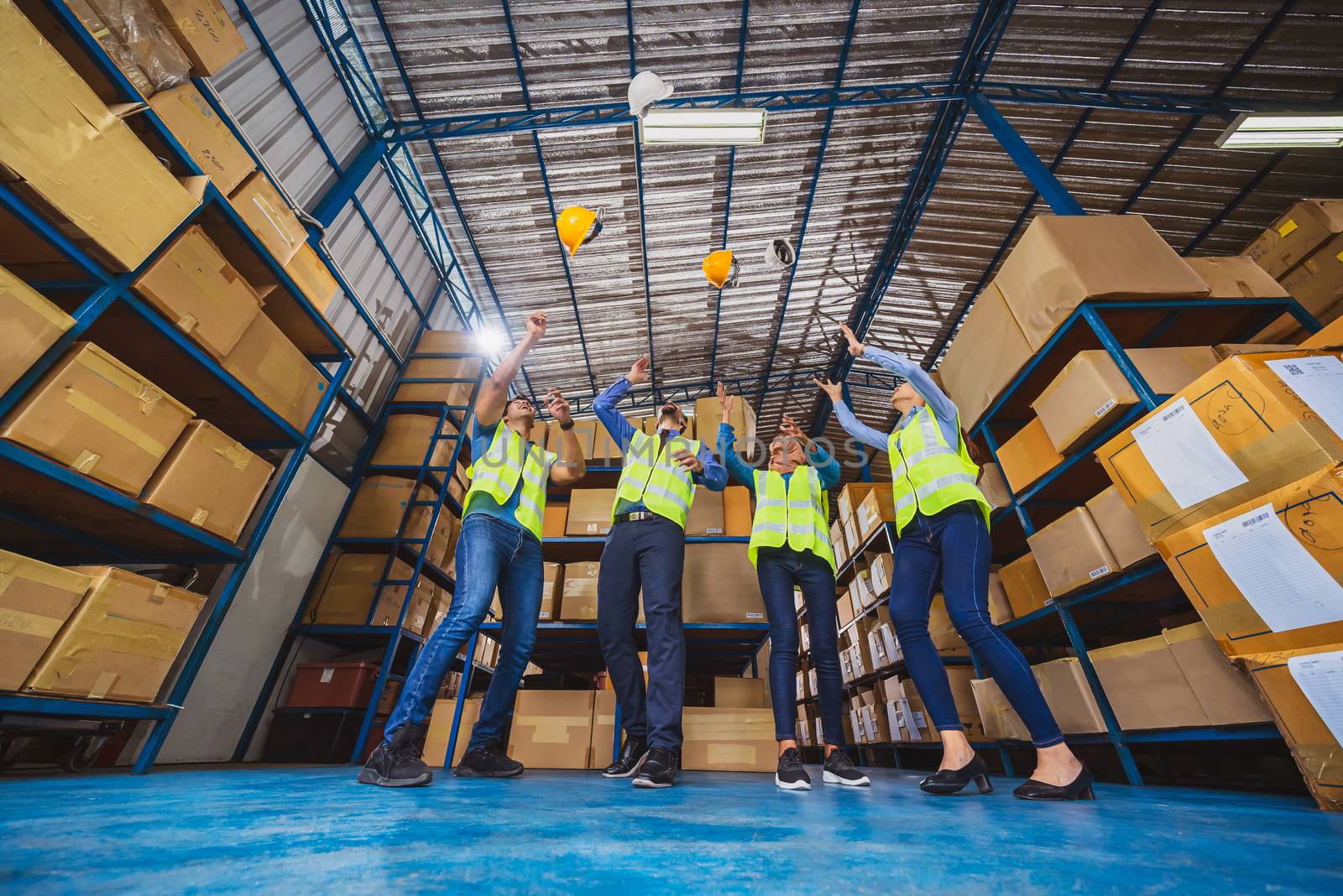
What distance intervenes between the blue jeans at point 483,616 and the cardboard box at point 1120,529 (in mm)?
2665

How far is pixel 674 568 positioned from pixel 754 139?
15.6 feet

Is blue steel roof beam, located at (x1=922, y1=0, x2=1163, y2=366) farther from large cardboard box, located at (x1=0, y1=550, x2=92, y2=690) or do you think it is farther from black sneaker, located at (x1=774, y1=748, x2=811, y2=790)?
large cardboard box, located at (x1=0, y1=550, x2=92, y2=690)

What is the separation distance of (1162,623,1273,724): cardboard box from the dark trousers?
6.56 feet

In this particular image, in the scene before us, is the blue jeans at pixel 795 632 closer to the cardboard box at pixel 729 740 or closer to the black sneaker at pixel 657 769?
the black sneaker at pixel 657 769

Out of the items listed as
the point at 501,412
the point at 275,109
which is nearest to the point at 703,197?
the point at 275,109

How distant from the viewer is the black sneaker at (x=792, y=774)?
1955 mm

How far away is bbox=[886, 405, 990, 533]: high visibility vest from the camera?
2158mm

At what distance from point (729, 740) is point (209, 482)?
3011mm

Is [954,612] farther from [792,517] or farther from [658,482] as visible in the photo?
[658,482]

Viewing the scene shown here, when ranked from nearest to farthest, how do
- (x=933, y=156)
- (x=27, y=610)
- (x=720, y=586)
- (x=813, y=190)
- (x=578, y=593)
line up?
(x=27, y=610), (x=720, y=586), (x=578, y=593), (x=933, y=156), (x=813, y=190)

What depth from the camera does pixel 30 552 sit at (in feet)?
8.92

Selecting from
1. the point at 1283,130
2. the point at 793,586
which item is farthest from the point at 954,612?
the point at 1283,130

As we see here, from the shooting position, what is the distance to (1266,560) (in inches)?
66.4

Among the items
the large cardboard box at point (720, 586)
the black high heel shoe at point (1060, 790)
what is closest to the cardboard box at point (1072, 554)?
the black high heel shoe at point (1060, 790)
